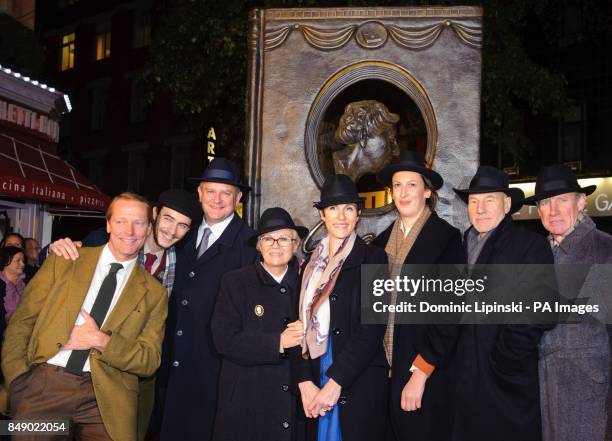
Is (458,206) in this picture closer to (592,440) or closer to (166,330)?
(592,440)

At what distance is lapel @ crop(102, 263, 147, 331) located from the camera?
11.1 feet

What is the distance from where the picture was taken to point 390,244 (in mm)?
3799

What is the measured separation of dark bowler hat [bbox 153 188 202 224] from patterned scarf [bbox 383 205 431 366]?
46.2 inches

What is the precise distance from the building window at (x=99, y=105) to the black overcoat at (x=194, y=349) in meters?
22.8

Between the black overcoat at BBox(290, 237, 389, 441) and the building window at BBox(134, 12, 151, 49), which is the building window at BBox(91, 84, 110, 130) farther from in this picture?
the black overcoat at BBox(290, 237, 389, 441)

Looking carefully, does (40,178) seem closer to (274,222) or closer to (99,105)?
(274,222)

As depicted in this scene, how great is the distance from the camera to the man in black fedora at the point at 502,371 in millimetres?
3332

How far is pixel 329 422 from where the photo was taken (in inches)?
132

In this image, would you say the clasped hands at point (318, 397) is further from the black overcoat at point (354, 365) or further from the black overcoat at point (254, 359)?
the black overcoat at point (254, 359)

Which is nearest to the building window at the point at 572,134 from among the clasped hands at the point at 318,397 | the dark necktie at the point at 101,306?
the clasped hands at the point at 318,397

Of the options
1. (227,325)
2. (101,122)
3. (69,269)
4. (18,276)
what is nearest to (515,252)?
(227,325)

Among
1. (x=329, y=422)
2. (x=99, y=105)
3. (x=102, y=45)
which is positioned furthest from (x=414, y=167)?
(x=102, y=45)

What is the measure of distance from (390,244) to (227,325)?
3.36ft

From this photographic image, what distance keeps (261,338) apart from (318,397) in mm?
420
